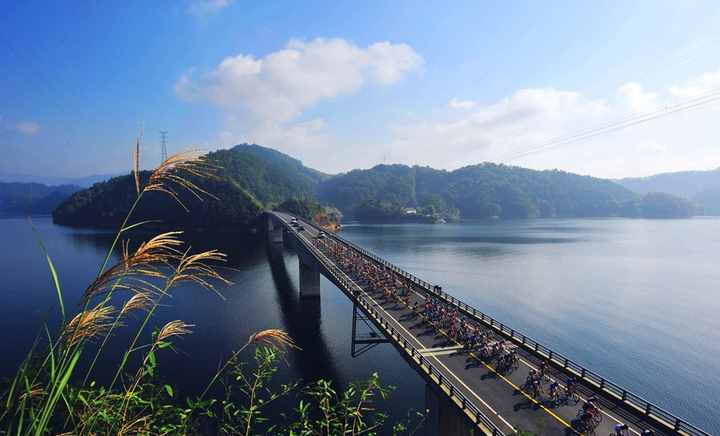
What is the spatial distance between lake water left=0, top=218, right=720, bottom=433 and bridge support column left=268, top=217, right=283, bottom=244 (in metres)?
25.7

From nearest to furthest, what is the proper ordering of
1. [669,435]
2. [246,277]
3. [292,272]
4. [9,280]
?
[669,435] < [9,280] < [246,277] < [292,272]

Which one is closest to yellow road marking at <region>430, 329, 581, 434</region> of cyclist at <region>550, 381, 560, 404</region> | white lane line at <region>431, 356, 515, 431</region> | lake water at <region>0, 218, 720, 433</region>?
cyclist at <region>550, 381, 560, 404</region>

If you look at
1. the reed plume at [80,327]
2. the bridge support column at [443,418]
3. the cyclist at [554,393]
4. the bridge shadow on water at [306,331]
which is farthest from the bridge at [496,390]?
the reed plume at [80,327]

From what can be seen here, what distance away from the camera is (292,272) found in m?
103

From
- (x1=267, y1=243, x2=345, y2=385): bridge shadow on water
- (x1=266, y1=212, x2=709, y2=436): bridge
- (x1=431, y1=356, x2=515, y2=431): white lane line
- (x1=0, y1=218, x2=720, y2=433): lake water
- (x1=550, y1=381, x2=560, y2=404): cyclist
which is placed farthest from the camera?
(x1=267, y1=243, x2=345, y2=385): bridge shadow on water

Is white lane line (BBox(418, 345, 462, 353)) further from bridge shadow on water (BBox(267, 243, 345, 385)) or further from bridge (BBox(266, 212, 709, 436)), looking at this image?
bridge shadow on water (BBox(267, 243, 345, 385))

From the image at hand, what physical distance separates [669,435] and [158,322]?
203 ft

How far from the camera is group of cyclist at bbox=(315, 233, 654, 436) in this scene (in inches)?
884

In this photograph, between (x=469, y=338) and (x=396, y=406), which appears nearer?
(x=469, y=338)

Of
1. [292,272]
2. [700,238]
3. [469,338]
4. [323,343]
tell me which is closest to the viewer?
[469,338]

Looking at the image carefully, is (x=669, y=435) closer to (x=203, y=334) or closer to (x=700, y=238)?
(x=203, y=334)

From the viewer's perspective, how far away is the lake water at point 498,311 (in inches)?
1764

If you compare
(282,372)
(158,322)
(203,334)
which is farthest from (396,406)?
(158,322)

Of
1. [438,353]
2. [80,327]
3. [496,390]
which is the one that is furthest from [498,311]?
[80,327]
